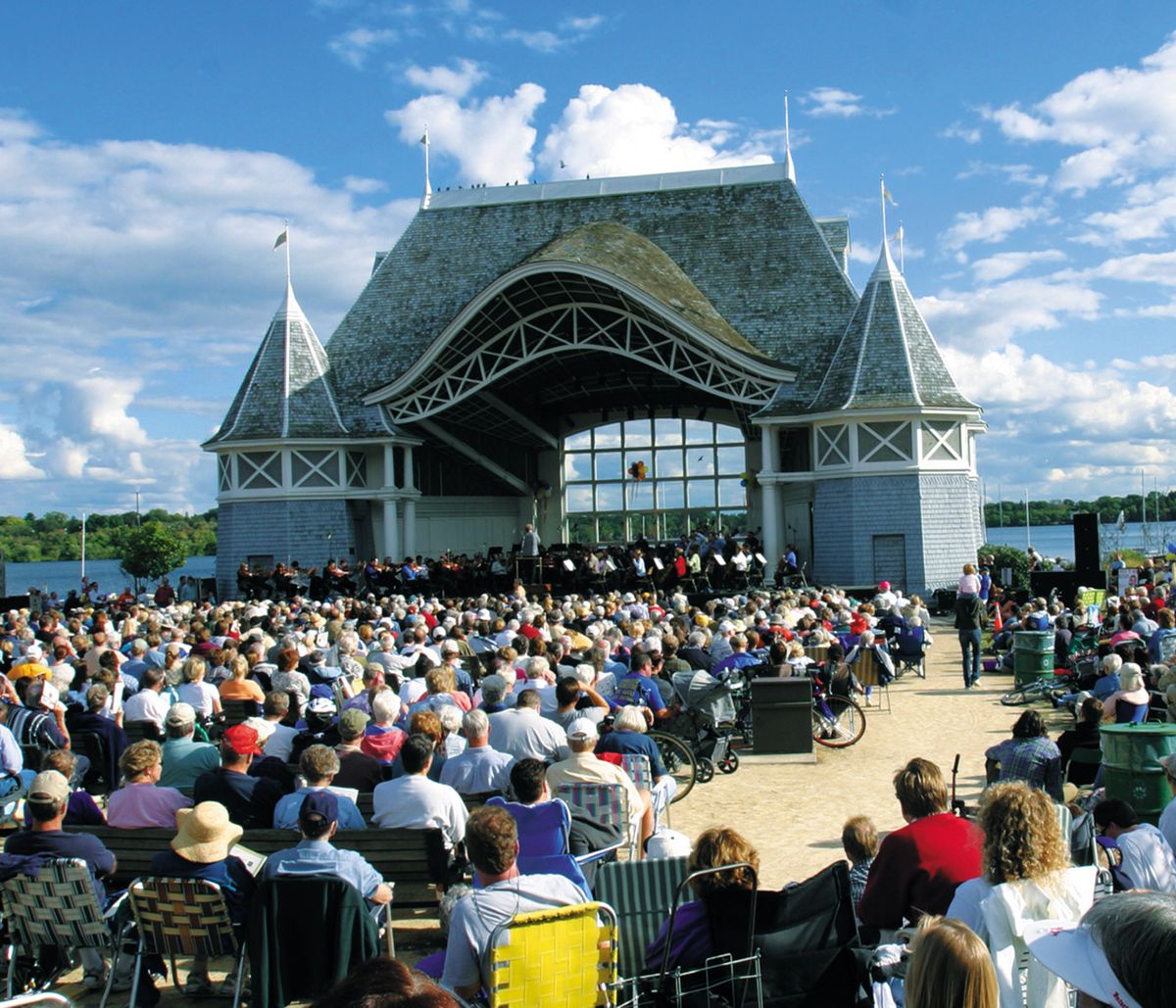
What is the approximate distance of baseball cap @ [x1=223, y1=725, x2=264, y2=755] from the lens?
6.79 meters

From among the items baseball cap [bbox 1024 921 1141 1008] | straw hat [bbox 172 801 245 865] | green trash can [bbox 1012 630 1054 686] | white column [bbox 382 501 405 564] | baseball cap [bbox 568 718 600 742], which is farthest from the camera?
white column [bbox 382 501 405 564]

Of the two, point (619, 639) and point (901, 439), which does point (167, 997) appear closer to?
point (619, 639)

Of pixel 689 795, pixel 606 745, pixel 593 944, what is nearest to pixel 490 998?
pixel 593 944

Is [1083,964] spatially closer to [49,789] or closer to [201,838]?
[201,838]

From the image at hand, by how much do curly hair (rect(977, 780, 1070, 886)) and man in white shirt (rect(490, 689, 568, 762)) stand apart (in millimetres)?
4147

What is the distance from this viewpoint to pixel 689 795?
31.4 feet

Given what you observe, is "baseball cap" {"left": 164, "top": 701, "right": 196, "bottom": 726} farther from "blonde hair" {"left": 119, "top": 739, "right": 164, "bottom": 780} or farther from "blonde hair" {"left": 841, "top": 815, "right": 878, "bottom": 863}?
"blonde hair" {"left": 841, "top": 815, "right": 878, "bottom": 863}

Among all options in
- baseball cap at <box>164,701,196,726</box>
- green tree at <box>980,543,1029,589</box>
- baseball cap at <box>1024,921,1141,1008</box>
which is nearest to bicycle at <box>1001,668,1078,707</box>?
baseball cap at <box>164,701,196,726</box>

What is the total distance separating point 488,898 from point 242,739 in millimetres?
3202

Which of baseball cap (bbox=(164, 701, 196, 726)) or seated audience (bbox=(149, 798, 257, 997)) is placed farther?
baseball cap (bbox=(164, 701, 196, 726))

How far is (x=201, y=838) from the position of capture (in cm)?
519

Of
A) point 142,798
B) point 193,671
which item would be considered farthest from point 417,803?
point 193,671

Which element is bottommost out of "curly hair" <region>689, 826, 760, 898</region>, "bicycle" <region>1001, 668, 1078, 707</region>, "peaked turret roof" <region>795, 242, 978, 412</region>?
"bicycle" <region>1001, 668, 1078, 707</region>

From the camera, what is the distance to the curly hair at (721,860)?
165 inches
